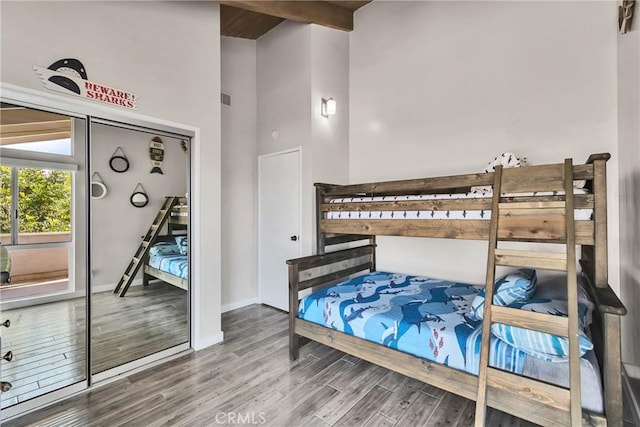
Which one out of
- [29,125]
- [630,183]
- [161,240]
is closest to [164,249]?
[161,240]

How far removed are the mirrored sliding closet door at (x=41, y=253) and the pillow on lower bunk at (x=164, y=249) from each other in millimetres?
521

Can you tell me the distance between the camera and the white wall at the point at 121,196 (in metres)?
2.33

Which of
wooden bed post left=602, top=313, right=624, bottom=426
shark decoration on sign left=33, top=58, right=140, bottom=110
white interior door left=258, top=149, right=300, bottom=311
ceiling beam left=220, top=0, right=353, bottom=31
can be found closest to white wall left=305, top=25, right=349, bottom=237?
ceiling beam left=220, top=0, right=353, bottom=31

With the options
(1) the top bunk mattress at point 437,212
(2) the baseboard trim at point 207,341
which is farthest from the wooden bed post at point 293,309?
(2) the baseboard trim at point 207,341

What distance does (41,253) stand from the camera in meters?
2.12

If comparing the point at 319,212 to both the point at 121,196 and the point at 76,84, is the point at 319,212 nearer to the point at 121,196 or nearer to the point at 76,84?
the point at 121,196

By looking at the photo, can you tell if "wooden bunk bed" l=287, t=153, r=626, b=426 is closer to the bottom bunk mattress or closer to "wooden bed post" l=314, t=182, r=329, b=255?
the bottom bunk mattress

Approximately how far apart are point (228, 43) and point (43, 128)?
8.93 ft

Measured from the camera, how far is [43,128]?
207 centimetres

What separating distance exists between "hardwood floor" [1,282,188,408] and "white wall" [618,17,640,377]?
3721 mm

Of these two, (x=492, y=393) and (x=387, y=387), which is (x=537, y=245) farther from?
(x=387, y=387)

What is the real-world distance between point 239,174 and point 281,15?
2.00 metres

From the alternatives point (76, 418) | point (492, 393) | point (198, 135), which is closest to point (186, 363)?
point (76, 418)

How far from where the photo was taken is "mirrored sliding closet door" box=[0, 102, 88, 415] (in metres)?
1.98
